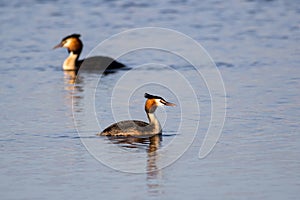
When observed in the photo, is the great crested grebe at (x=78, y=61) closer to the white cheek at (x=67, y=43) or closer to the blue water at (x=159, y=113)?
the white cheek at (x=67, y=43)

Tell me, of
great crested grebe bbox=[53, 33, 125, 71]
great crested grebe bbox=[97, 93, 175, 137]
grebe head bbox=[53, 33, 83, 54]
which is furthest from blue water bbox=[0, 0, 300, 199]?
grebe head bbox=[53, 33, 83, 54]

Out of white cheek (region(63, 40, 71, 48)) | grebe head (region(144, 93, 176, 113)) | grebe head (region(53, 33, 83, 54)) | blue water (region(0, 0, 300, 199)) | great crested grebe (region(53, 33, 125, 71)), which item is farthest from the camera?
white cheek (region(63, 40, 71, 48))

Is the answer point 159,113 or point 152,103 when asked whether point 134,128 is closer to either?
point 152,103

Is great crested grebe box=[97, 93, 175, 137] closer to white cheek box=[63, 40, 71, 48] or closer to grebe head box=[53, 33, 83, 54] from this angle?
grebe head box=[53, 33, 83, 54]

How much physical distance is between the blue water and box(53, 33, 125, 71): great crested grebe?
0.36 m

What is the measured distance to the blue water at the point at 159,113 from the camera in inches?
399

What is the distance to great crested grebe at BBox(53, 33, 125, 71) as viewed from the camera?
63.4ft

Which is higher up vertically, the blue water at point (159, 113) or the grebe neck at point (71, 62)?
the blue water at point (159, 113)

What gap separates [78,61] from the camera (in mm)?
20203

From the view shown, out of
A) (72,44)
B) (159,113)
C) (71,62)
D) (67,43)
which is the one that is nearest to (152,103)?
(159,113)

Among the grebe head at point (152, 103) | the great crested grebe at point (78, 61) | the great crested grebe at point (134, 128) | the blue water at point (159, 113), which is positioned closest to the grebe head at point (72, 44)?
the great crested grebe at point (78, 61)

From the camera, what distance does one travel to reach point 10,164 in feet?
36.4

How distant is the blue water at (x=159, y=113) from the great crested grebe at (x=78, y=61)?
0.36m

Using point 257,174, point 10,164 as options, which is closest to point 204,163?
point 257,174
